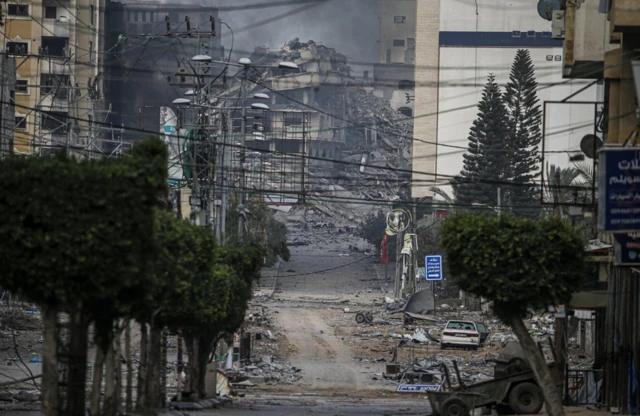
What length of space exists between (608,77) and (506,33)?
277 ft

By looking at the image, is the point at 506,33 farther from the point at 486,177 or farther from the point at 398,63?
the point at 398,63

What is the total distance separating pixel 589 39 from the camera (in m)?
23.2

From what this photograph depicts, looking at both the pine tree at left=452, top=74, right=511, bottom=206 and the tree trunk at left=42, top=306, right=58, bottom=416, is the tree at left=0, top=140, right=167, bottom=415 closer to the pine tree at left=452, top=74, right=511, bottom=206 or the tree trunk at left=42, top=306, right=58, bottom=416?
the tree trunk at left=42, top=306, right=58, bottom=416

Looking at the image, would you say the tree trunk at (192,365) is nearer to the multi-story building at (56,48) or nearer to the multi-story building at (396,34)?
the multi-story building at (56,48)

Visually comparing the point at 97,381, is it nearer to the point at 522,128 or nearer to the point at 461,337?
the point at 461,337

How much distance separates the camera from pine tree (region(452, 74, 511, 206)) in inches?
2790

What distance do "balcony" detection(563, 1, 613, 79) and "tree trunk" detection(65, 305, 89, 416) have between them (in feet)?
41.4

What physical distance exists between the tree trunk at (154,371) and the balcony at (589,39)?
10096 mm

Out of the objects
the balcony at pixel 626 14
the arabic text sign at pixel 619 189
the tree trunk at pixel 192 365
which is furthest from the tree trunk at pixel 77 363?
the tree trunk at pixel 192 365

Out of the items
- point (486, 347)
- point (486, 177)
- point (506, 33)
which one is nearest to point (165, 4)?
point (506, 33)

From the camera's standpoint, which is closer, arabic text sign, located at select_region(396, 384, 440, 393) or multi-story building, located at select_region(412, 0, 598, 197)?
arabic text sign, located at select_region(396, 384, 440, 393)

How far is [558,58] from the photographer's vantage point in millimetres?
101750

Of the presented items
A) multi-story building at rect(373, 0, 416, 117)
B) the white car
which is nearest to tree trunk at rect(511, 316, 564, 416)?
the white car

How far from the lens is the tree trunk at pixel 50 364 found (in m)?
13.6
